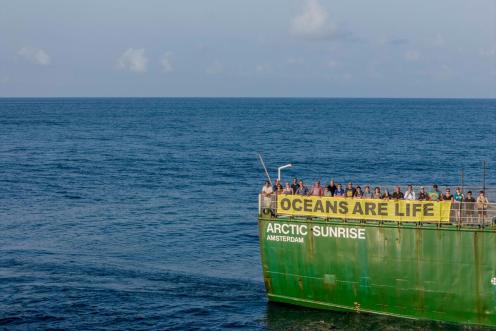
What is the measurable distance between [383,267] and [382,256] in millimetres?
460

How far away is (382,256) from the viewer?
2875cm

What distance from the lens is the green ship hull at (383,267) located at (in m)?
27.3

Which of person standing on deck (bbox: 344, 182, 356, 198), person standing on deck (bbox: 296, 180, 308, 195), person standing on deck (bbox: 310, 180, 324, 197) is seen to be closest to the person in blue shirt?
person standing on deck (bbox: 344, 182, 356, 198)

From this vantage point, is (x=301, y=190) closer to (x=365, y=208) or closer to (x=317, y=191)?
(x=317, y=191)

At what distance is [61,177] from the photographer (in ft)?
234

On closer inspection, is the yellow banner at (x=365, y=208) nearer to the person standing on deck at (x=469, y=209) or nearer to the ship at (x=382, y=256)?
the ship at (x=382, y=256)

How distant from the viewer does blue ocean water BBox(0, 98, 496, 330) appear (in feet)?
103

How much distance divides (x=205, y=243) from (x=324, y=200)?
1519 cm

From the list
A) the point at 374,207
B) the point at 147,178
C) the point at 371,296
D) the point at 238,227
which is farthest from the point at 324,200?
the point at 147,178

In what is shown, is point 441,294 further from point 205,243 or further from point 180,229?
point 180,229

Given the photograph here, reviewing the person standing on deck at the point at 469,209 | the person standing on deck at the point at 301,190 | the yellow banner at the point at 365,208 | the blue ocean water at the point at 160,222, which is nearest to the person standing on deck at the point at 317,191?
the person standing on deck at the point at 301,190

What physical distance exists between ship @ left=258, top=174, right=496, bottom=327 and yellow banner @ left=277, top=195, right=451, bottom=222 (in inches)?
1.5

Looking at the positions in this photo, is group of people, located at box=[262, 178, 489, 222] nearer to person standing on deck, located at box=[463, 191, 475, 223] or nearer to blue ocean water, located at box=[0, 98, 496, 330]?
person standing on deck, located at box=[463, 191, 475, 223]

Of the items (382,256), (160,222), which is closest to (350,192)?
(382,256)
